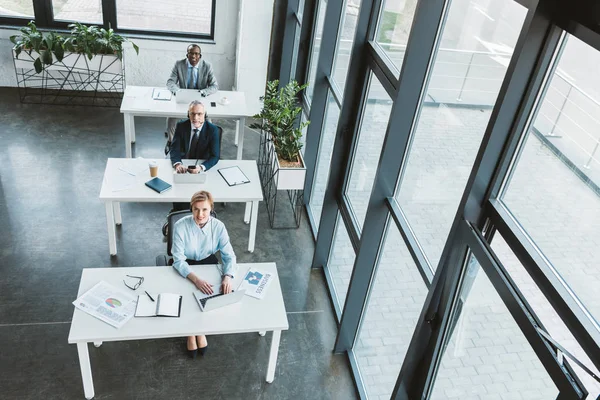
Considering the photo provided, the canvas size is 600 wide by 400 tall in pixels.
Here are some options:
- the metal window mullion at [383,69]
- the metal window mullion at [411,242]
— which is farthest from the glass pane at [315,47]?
the metal window mullion at [411,242]

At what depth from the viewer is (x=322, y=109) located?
657 centimetres

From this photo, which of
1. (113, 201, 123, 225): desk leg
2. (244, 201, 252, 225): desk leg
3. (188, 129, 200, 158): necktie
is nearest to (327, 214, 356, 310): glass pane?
(244, 201, 252, 225): desk leg

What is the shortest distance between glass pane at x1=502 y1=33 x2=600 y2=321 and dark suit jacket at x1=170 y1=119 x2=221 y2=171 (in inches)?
152

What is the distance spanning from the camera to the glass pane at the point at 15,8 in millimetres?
8789

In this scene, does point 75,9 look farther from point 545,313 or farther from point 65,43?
point 545,313

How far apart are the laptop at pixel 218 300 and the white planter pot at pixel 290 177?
7.23 feet

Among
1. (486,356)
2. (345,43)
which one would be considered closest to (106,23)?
(345,43)

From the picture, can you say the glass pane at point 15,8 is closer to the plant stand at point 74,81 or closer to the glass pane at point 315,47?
the plant stand at point 74,81

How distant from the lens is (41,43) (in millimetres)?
8344

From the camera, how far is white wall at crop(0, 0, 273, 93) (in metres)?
9.07

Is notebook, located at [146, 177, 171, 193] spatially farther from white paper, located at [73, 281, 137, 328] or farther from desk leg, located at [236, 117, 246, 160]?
desk leg, located at [236, 117, 246, 160]

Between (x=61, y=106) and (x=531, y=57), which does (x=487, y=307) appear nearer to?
(x=531, y=57)

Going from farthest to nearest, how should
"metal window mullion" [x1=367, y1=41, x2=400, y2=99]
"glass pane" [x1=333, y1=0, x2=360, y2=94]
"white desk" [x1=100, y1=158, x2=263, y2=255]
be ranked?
"glass pane" [x1=333, y1=0, x2=360, y2=94], "white desk" [x1=100, y1=158, x2=263, y2=255], "metal window mullion" [x1=367, y1=41, x2=400, y2=99]

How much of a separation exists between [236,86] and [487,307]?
264 inches
